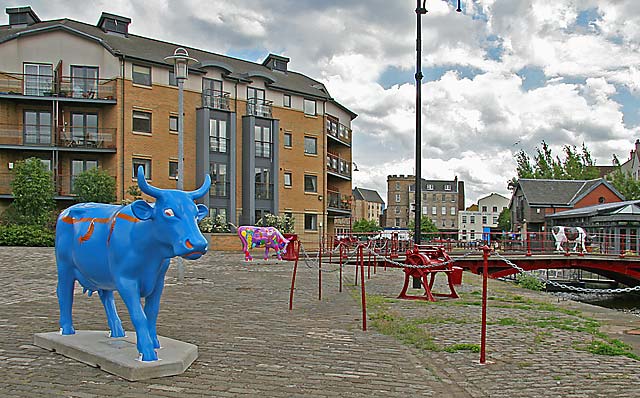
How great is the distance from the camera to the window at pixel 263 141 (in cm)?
4462

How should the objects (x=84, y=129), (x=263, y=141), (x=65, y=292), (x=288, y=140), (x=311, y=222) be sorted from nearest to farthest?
(x=65, y=292)
(x=84, y=129)
(x=263, y=141)
(x=288, y=140)
(x=311, y=222)

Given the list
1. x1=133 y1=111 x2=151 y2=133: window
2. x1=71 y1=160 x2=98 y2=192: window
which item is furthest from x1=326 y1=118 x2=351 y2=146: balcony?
x1=71 y1=160 x2=98 y2=192: window

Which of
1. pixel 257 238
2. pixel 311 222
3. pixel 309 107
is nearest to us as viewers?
pixel 257 238

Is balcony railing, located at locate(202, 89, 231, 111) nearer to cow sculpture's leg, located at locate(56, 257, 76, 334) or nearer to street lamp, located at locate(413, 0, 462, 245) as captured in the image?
street lamp, located at locate(413, 0, 462, 245)

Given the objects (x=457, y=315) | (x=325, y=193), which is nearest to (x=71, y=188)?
(x=325, y=193)

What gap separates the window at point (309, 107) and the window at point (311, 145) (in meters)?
1.99

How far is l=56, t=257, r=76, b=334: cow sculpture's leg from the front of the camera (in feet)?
25.1

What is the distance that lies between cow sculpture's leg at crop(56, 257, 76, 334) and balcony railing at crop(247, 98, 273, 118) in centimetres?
3754

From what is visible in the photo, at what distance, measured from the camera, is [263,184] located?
1759 inches

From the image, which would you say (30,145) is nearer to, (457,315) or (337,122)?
(337,122)

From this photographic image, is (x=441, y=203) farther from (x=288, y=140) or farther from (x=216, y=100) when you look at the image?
(x=216, y=100)

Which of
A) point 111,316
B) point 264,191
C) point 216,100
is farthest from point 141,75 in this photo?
→ point 111,316

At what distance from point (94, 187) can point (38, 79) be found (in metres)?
8.86

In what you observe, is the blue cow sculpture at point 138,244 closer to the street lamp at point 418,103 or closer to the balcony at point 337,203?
the street lamp at point 418,103
